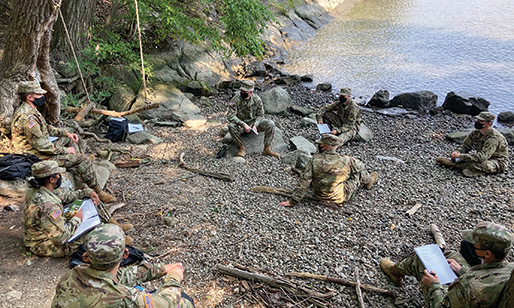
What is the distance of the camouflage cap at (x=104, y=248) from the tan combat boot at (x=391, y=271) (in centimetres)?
340

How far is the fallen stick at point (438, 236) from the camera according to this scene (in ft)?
17.1

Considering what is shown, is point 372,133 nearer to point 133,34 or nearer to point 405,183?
point 405,183

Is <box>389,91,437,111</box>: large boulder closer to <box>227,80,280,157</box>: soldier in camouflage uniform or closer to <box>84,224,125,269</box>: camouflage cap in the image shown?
<box>227,80,280,157</box>: soldier in camouflage uniform

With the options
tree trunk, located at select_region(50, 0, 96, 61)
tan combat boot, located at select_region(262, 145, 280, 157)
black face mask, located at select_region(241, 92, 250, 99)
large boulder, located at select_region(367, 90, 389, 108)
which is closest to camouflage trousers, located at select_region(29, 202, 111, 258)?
tan combat boot, located at select_region(262, 145, 280, 157)

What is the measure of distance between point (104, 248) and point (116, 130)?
6695 millimetres

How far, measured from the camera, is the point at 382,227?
5789 millimetres

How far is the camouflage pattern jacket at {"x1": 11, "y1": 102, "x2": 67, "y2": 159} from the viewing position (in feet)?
19.8

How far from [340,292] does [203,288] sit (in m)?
1.72

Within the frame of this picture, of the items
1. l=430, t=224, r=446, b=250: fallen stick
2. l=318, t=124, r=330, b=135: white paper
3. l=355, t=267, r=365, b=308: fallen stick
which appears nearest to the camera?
l=355, t=267, r=365, b=308: fallen stick

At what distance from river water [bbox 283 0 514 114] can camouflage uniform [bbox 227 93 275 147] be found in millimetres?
8024

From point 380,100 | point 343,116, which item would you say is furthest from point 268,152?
point 380,100

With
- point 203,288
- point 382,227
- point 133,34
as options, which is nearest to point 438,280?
point 382,227

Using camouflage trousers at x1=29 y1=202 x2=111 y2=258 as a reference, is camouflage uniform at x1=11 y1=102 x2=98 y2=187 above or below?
above

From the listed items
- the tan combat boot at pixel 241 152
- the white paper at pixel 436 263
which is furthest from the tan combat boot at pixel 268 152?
the white paper at pixel 436 263
